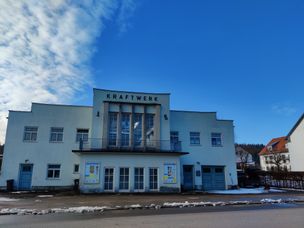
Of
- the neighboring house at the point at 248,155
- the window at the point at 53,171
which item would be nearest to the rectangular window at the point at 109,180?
the window at the point at 53,171

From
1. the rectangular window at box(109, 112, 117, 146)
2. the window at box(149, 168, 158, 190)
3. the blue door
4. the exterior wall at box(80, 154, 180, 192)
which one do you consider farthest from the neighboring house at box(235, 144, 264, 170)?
the blue door

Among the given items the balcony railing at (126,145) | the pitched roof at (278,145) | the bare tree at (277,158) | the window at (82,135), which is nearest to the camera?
the balcony railing at (126,145)

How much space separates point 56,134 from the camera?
22172mm

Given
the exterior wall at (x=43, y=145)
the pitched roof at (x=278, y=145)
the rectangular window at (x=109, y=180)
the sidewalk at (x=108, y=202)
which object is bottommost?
the sidewalk at (x=108, y=202)

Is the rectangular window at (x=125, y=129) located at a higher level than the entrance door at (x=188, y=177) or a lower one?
higher

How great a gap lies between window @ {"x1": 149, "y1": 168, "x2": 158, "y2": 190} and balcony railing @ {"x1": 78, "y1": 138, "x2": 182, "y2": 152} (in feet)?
6.86

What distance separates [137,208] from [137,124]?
11.9 meters

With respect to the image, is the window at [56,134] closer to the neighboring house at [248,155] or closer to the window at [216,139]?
the window at [216,139]

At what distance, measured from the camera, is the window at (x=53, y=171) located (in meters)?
21.3

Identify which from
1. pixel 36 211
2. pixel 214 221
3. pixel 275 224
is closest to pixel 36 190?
pixel 36 211

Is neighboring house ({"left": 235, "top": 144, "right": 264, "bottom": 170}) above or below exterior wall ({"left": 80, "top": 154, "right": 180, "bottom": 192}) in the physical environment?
above

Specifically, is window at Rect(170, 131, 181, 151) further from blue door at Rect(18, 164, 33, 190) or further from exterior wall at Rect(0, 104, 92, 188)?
blue door at Rect(18, 164, 33, 190)

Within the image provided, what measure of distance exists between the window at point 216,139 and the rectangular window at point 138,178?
28.2 ft

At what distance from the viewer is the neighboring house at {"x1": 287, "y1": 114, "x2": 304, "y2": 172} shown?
31297 mm
